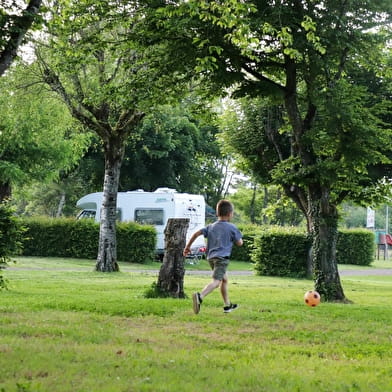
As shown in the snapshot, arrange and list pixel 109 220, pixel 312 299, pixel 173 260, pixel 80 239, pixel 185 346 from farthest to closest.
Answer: pixel 80 239 → pixel 109 220 → pixel 173 260 → pixel 312 299 → pixel 185 346

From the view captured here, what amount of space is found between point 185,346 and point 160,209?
22.0 m

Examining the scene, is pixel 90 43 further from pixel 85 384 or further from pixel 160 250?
pixel 160 250

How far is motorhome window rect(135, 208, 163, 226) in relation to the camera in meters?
28.0

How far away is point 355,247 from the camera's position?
32.5 meters

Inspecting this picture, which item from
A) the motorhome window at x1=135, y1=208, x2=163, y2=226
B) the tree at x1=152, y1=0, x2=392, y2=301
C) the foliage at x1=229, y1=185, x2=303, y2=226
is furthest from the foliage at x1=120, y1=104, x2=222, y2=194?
the tree at x1=152, y1=0, x2=392, y2=301

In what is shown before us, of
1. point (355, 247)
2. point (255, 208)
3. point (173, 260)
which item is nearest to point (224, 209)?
point (173, 260)

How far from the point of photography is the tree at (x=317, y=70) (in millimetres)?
10445

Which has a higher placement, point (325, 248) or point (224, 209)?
point (224, 209)

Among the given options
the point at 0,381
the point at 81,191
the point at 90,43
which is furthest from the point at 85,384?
the point at 81,191

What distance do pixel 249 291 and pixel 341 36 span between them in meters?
6.02

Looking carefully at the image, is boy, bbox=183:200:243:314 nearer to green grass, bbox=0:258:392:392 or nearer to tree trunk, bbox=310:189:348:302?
green grass, bbox=0:258:392:392

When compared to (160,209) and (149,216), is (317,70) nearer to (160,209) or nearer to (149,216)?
(160,209)

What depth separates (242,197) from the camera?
49125mm

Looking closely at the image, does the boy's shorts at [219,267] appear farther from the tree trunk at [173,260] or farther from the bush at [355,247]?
the bush at [355,247]
